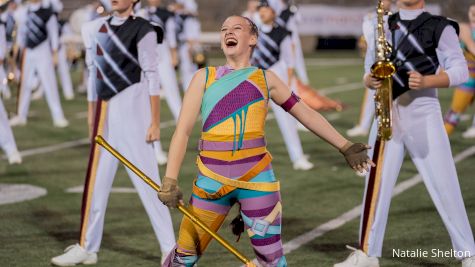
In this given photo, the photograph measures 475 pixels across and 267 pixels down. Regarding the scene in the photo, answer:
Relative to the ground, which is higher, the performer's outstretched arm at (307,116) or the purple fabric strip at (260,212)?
the performer's outstretched arm at (307,116)

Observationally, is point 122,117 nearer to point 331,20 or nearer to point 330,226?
point 330,226

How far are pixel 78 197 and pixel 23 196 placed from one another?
57 cm

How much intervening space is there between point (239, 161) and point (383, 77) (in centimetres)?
156

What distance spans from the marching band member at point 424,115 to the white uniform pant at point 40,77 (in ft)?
32.9

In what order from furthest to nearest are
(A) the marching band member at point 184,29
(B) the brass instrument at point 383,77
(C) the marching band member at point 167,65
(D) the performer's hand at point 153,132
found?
(A) the marching band member at point 184,29 → (C) the marching band member at point 167,65 → (D) the performer's hand at point 153,132 → (B) the brass instrument at point 383,77

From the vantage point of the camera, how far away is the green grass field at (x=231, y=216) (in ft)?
25.3

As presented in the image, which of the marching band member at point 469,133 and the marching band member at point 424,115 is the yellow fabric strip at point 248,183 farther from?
the marching band member at point 469,133

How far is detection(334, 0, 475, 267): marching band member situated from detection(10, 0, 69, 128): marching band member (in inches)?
392

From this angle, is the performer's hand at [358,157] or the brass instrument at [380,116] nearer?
the performer's hand at [358,157]

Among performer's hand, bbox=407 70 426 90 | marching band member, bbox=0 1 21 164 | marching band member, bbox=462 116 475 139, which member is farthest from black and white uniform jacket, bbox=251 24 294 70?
performer's hand, bbox=407 70 426 90

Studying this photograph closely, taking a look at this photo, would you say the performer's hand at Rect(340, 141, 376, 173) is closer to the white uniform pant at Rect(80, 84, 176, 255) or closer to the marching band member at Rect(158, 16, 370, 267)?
the marching band member at Rect(158, 16, 370, 267)

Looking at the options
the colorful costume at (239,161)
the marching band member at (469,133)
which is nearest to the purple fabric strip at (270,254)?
the colorful costume at (239,161)

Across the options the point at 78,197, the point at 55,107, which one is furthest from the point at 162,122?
the point at 78,197

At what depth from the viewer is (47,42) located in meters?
16.8
